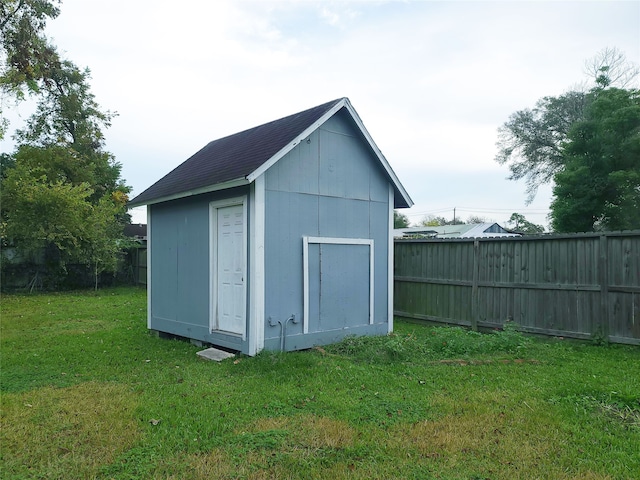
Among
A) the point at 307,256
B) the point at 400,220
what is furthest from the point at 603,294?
the point at 400,220

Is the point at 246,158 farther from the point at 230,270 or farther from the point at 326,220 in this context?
the point at 230,270

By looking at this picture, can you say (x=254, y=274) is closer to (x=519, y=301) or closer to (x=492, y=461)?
(x=492, y=461)

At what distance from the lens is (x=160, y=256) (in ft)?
28.9

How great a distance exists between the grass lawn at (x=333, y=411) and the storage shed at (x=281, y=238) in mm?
683

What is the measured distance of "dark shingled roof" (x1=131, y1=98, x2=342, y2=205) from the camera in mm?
6977

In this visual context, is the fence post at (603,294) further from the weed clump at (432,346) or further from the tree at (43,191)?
the tree at (43,191)

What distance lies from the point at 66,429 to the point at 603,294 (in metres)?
7.44

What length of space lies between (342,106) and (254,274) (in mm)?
3259

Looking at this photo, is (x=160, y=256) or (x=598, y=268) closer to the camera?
(x=598, y=268)

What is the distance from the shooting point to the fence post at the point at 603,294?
22.9ft

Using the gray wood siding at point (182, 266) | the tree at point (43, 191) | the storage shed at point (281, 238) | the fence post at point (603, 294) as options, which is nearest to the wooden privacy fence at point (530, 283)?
the fence post at point (603, 294)

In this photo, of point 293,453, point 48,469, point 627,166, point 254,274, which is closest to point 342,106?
point 254,274

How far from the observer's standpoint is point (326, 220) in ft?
24.8

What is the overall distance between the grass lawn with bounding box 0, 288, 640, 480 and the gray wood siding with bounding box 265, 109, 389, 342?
768 millimetres
